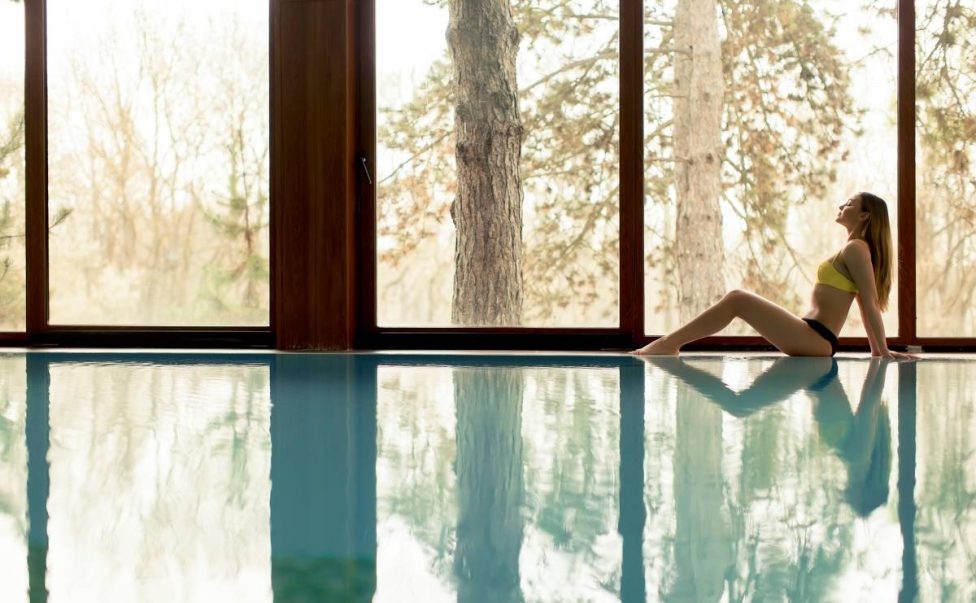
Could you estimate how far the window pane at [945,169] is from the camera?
5.12 meters

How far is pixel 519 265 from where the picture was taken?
17.8ft

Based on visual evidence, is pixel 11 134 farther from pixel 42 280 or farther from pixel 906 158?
pixel 906 158

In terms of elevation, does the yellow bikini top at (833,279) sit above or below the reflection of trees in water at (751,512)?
above

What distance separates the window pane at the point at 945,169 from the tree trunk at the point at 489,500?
329cm

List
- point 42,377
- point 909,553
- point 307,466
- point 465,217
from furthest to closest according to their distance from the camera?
point 465,217 < point 42,377 < point 307,466 < point 909,553

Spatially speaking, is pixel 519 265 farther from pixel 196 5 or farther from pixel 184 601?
pixel 184 601

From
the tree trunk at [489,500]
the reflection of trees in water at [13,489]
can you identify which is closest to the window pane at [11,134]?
the reflection of trees in water at [13,489]

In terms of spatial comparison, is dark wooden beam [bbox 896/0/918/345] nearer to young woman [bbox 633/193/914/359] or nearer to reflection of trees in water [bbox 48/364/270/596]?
young woman [bbox 633/193/914/359]

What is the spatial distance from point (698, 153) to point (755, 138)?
325 millimetres

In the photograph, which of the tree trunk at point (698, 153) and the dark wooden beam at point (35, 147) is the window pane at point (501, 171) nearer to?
the tree trunk at point (698, 153)

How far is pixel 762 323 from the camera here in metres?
4.59

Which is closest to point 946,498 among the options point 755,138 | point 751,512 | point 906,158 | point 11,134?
point 751,512

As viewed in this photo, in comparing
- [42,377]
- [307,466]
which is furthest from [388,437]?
[42,377]

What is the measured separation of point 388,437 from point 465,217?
341cm
